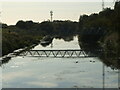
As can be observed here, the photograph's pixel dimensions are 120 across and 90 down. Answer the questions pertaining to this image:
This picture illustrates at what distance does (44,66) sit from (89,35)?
45.4 m

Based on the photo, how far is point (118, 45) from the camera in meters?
37.9

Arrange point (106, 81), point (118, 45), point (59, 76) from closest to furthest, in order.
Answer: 1. point (106, 81)
2. point (59, 76)
3. point (118, 45)

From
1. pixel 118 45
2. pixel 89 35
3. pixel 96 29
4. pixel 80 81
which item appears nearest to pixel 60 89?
pixel 80 81

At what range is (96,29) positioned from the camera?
6606 cm

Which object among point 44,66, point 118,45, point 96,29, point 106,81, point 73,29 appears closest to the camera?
point 106,81

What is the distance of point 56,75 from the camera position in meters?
23.1

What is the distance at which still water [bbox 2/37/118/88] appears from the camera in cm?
1956

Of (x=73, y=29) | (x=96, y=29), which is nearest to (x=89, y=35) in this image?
Result: (x=96, y=29)

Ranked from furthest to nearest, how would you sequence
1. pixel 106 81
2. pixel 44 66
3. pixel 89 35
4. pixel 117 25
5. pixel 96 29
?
pixel 89 35 → pixel 96 29 → pixel 117 25 → pixel 44 66 → pixel 106 81

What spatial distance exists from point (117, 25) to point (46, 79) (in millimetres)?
21610

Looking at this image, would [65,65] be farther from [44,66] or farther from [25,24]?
[25,24]

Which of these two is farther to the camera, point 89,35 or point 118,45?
point 89,35

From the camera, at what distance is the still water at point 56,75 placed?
19.6m

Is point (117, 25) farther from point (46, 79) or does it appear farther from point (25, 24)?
point (25, 24)
